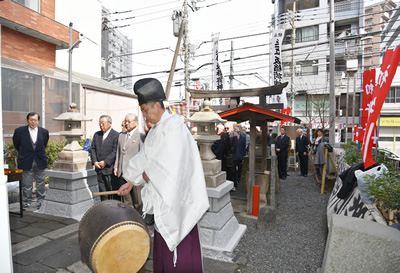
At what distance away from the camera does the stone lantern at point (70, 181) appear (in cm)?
533

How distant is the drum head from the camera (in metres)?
2.40

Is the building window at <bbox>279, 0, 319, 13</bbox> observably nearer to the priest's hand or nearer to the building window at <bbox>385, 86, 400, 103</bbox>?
the building window at <bbox>385, 86, 400, 103</bbox>

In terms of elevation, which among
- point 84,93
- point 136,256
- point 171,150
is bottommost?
point 136,256

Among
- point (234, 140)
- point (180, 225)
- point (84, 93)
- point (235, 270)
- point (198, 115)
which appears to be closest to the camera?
point (180, 225)

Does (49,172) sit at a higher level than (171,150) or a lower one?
lower

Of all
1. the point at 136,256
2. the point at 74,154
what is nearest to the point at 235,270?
the point at 136,256

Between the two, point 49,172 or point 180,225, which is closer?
point 180,225

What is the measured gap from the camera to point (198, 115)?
474cm

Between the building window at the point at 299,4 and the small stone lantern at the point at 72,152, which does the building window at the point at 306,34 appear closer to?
the building window at the point at 299,4

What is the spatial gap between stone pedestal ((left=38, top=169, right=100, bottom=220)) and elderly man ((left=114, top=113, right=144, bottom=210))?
0.97 meters

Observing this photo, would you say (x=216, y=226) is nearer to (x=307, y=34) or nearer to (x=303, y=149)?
(x=303, y=149)

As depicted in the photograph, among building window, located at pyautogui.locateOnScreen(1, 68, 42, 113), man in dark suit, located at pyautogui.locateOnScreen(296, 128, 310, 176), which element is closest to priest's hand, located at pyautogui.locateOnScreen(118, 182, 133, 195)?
man in dark suit, located at pyautogui.locateOnScreen(296, 128, 310, 176)

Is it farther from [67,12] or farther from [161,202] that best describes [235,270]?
[67,12]

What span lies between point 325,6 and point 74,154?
31.2 meters
